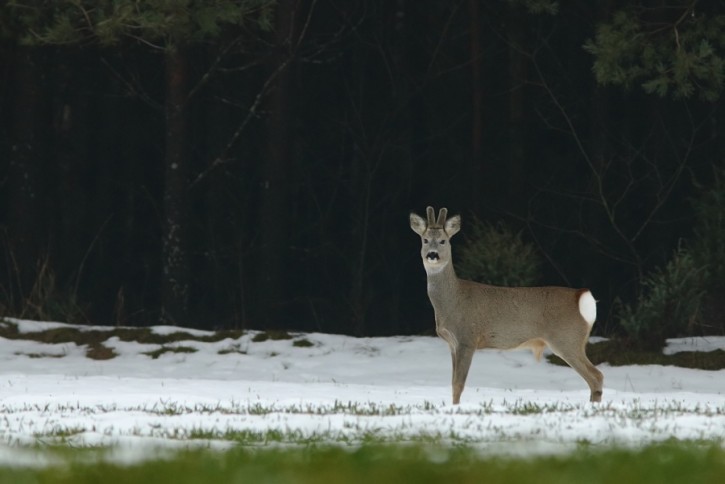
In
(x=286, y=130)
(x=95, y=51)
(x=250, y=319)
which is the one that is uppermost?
(x=95, y=51)

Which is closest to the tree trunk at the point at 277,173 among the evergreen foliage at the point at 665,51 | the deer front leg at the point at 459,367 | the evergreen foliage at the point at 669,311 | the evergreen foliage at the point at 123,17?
the evergreen foliage at the point at 123,17

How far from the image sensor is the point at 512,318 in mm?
11562

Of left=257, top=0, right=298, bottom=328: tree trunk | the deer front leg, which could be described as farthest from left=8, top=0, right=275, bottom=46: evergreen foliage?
the deer front leg

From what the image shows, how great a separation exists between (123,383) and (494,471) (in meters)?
8.55

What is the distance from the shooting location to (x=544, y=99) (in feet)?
84.0

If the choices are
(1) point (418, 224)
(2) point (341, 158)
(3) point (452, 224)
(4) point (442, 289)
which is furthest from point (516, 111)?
(4) point (442, 289)

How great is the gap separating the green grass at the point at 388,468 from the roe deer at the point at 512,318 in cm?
540

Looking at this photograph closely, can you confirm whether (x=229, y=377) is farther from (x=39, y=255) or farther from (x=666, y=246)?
(x=666, y=246)

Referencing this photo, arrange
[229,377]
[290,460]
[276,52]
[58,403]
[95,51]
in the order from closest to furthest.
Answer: [290,460]
[58,403]
[229,377]
[276,52]
[95,51]

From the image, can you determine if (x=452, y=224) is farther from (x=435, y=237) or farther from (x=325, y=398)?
(x=325, y=398)

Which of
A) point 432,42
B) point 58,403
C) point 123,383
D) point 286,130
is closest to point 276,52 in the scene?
point 286,130

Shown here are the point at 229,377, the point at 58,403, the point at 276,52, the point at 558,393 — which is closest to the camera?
the point at 58,403

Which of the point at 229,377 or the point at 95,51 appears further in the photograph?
the point at 95,51

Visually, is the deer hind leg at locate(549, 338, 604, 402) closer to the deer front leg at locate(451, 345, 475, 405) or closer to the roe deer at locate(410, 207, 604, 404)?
the roe deer at locate(410, 207, 604, 404)
